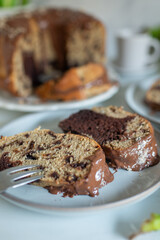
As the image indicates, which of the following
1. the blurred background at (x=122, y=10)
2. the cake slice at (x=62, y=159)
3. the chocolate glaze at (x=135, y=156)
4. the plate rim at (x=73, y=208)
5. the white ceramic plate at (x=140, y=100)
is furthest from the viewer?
the blurred background at (x=122, y=10)

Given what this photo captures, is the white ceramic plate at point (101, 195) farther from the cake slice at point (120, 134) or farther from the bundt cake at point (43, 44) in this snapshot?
the bundt cake at point (43, 44)

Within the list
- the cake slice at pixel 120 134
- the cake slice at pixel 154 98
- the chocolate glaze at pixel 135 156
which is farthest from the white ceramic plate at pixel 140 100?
the chocolate glaze at pixel 135 156

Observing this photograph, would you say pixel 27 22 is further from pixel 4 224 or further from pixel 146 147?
pixel 4 224

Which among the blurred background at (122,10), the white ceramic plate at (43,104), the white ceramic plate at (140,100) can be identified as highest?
the blurred background at (122,10)

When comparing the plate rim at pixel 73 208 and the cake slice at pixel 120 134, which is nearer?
the plate rim at pixel 73 208

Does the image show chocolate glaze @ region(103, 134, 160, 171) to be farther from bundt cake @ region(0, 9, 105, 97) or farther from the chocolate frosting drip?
bundt cake @ region(0, 9, 105, 97)

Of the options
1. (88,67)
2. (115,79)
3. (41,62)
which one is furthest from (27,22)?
(115,79)

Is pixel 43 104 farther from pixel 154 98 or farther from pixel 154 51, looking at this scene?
pixel 154 51
